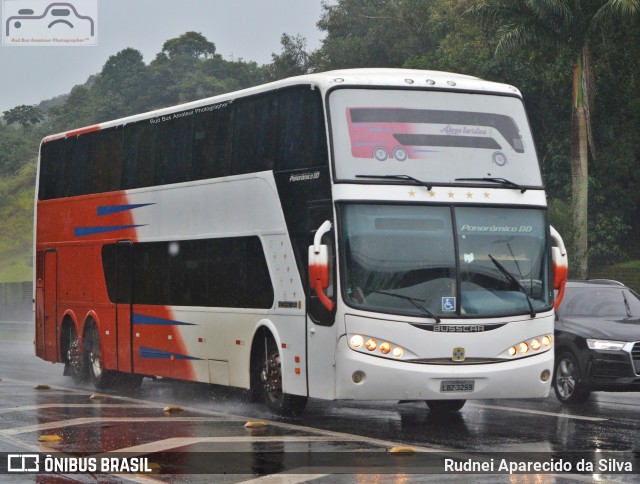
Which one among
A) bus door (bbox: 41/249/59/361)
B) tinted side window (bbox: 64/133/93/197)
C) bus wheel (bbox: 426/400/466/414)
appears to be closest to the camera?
bus wheel (bbox: 426/400/466/414)

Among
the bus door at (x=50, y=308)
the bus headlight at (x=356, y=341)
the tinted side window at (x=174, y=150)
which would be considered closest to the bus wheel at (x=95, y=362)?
the bus door at (x=50, y=308)

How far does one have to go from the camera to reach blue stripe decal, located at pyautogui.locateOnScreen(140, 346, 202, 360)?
18.4m

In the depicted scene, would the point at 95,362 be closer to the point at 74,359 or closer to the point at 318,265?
the point at 74,359

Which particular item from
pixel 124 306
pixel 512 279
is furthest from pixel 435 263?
pixel 124 306

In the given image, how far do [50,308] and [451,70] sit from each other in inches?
1162

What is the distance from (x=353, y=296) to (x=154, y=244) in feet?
19.7

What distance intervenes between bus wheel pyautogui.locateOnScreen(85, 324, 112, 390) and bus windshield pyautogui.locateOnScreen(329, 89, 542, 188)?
8.11 metres

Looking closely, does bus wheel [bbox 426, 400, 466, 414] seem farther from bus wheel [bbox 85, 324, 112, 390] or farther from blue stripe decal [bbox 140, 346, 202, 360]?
bus wheel [bbox 85, 324, 112, 390]

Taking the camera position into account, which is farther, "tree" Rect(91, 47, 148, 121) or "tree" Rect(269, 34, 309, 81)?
→ "tree" Rect(91, 47, 148, 121)

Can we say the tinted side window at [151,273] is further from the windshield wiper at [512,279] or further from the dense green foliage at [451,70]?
the dense green foliage at [451,70]

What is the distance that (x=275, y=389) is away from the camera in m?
15.9

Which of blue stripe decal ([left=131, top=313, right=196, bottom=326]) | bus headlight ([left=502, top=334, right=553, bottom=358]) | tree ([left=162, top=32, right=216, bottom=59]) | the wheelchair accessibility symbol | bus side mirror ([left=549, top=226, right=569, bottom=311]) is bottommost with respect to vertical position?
bus headlight ([left=502, top=334, right=553, bottom=358])

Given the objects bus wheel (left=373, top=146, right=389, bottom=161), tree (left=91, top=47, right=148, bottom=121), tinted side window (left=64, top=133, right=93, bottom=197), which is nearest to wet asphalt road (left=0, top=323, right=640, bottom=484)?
bus wheel (left=373, top=146, right=389, bottom=161)

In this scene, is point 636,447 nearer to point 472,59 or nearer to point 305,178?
point 305,178
